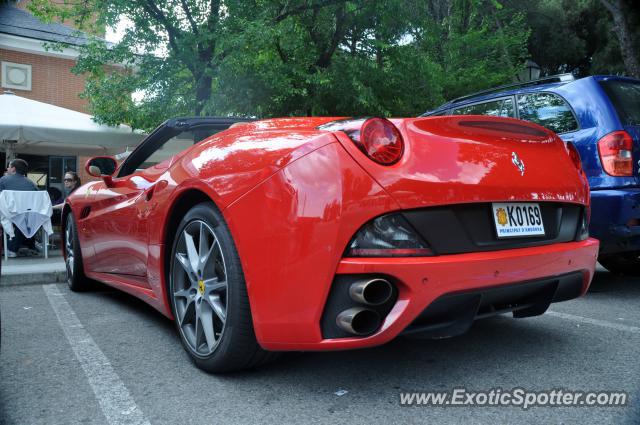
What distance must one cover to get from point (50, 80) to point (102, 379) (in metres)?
18.7

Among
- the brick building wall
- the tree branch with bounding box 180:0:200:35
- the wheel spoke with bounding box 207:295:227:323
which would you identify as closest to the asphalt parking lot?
the wheel spoke with bounding box 207:295:227:323

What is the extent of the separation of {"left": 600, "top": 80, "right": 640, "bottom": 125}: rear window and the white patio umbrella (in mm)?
7080

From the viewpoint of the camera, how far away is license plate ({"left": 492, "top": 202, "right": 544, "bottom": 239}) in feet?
7.16

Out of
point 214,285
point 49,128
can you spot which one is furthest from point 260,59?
point 214,285

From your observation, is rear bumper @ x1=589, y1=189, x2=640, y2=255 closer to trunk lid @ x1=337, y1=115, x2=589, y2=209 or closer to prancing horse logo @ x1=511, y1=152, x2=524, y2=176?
trunk lid @ x1=337, y1=115, x2=589, y2=209

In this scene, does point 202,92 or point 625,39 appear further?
point 625,39

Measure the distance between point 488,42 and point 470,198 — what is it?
16.7m

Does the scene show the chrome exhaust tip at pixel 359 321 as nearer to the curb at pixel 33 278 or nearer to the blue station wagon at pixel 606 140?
the blue station wagon at pixel 606 140

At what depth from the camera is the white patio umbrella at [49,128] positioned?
7805 millimetres

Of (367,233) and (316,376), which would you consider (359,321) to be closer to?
(367,233)

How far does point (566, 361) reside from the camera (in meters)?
2.53

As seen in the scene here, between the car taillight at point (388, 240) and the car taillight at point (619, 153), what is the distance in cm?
246

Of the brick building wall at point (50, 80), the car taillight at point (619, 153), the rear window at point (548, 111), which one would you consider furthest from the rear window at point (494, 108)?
the brick building wall at point (50, 80)

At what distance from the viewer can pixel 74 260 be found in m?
4.67
